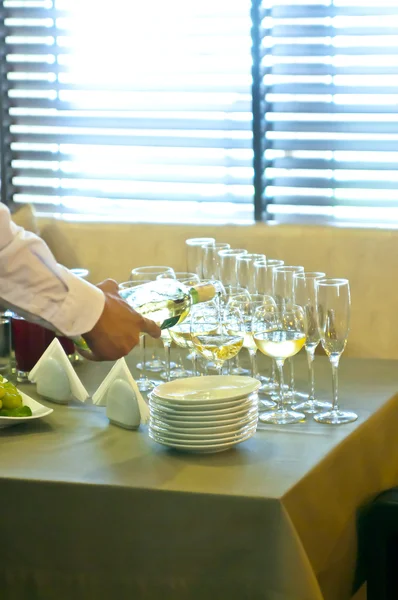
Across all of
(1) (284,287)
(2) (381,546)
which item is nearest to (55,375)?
(1) (284,287)

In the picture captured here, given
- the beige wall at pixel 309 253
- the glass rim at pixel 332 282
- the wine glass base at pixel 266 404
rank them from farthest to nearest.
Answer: the beige wall at pixel 309 253
the wine glass base at pixel 266 404
the glass rim at pixel 332 282

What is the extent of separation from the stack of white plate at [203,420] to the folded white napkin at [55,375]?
0.38m

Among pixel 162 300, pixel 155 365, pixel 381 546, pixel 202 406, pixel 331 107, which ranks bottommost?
pixel 381 546

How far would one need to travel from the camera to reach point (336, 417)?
1845 mm

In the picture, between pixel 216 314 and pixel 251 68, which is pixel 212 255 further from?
pixel 251 68

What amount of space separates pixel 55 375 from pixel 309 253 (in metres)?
1.05

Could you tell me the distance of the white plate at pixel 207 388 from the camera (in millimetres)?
1682

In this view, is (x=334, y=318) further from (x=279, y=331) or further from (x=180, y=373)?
(x=180, y=373)

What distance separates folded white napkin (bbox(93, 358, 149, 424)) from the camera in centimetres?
179

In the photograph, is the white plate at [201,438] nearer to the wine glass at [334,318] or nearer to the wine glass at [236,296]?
the wine glass at [334,318]

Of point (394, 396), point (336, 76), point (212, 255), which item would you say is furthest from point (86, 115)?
point (394, 396)

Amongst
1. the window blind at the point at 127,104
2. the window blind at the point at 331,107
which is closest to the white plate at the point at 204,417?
the window blind at the point at 331,107

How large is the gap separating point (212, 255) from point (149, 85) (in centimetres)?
102

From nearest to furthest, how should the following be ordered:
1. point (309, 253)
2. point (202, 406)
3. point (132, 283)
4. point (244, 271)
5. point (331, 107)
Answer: point (202, 406), point (132, 283), point (244, 271), point (309, 253), point (331, 107)
